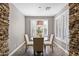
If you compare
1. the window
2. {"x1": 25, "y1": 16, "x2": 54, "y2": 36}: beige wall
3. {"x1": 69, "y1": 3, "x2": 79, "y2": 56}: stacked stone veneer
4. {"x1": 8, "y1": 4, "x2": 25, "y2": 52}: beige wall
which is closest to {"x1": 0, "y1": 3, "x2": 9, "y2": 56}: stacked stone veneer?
{"x1": 8, "y1": 4, "x2": 25, "y2": 52}: beige wall

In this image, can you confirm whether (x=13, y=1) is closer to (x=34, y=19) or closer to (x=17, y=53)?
(x=34, y=19)

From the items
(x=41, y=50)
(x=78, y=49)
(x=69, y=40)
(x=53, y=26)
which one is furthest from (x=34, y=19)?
(x=78, y=49)

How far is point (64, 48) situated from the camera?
2.25m

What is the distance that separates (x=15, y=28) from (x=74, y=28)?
3.31ft

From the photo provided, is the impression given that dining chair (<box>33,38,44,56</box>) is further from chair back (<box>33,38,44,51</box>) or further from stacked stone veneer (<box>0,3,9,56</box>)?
stacked stone veneer (<box>0,3,9,56</box>)

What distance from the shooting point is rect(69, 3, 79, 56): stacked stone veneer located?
211 cm

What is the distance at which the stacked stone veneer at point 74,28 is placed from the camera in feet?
6.93

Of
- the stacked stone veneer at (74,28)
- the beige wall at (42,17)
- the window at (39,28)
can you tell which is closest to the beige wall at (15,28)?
the beige wall at (42,17)

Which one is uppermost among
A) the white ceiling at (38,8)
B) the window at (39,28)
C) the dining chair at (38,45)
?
the white ceiling at (38,8)

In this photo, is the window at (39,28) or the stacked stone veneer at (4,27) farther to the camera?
the window at (39,28)

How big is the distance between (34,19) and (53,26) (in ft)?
1.15

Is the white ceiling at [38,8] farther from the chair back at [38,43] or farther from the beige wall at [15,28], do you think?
the chair back at [38,43]

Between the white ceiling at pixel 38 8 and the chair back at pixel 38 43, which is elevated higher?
the white ceiling at pixel 38 8

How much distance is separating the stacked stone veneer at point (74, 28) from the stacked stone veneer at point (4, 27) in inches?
42.0
